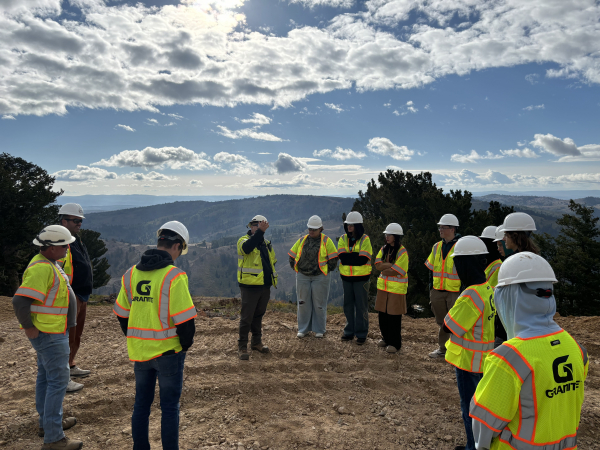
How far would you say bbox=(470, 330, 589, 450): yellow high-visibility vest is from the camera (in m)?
1.55

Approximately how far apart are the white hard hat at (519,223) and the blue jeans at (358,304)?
10.3 ft

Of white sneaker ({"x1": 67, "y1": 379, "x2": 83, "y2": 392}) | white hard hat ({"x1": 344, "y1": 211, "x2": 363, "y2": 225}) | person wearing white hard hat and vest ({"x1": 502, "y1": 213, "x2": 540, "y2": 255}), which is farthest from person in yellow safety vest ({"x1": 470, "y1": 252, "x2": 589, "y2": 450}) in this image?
white sneaker ({"x1": 67, "y1": 379, "x2": 83, "y2": 392})

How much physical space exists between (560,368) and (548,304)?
0.96 feet

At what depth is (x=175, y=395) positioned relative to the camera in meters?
2.74

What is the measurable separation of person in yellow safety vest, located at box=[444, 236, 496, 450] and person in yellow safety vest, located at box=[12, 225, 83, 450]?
12.3 ft

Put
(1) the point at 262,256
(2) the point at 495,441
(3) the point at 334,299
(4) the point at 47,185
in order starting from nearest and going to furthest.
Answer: (2) the point at 495,441 < (1) the point at 262,256 < (4) the point at 47,185 < (3) the point at 334,299

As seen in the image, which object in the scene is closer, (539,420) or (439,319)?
(539,420)

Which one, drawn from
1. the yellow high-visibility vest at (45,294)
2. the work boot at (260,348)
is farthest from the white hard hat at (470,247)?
the work boot at (260,348)

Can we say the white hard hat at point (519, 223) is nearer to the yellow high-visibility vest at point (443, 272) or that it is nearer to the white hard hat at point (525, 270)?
the yellow high-visibility vest at point (443, 272)

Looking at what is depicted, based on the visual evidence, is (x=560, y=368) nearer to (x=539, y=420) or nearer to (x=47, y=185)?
(x=539, y=420)

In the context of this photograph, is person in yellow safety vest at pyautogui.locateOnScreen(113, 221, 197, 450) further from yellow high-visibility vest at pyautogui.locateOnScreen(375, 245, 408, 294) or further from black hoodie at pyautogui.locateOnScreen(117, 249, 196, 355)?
yellow high-visibility vest at pyautogui.locateOnScreen(375, 245, 408, 294)

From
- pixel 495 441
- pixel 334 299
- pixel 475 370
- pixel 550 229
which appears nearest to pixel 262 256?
pixel 475 370

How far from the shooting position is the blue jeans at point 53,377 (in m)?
3.25

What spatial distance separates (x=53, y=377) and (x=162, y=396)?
1.44 m
